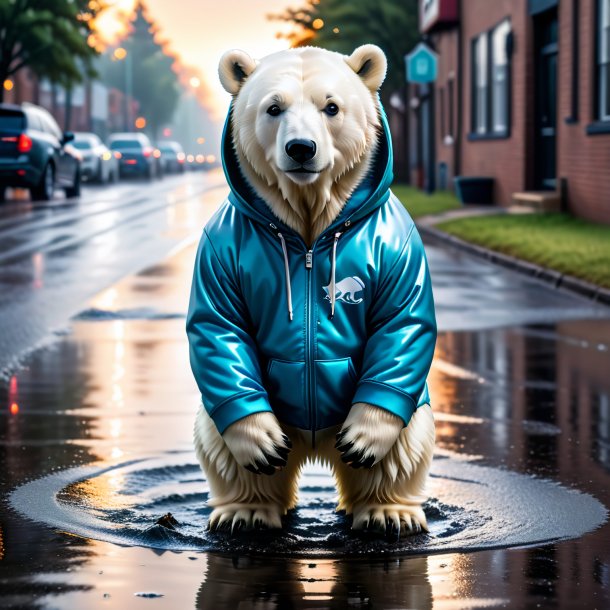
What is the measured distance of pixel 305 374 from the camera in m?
4.79

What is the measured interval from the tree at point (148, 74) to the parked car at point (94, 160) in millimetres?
68980

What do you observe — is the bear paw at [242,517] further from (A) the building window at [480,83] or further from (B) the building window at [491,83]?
(A) the building window at [480,83]

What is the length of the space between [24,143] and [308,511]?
946 inches

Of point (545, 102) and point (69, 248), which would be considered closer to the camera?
point (69, 248)

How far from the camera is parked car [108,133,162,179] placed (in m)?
52.2

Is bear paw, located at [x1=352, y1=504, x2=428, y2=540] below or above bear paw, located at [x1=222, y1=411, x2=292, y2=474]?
above

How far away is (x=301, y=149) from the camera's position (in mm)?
4555

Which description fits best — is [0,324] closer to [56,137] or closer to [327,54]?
[327,54]

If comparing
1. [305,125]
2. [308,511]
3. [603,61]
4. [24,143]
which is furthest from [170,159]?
[305,125]

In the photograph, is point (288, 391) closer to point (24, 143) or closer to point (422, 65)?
point (24, 143)

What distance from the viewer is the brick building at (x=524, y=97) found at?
20.8 m

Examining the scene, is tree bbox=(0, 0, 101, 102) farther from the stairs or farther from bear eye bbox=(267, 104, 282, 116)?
Answer: bear eye bbox=(267, 104, 282, 116)

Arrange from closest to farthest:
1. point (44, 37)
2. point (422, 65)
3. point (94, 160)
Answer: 1. point (422, 65)
2. point (44, 37)
3. point (94, 160)

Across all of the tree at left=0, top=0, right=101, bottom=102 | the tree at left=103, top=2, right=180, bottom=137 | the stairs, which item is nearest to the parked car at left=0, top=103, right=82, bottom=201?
the tree at left=0, top=0, right=101, bottom=102
